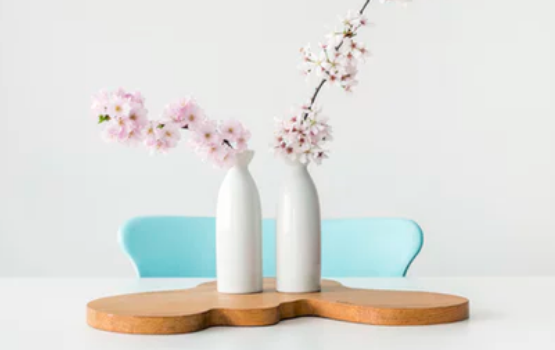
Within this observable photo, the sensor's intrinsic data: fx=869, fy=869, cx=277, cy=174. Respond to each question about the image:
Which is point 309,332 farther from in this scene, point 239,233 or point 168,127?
point 168,127

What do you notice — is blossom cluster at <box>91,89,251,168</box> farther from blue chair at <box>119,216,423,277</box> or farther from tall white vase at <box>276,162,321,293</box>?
blue chair at <box>119,216,423,277</box>

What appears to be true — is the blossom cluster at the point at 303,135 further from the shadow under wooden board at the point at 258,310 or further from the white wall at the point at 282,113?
the white wall at the point at 282,113

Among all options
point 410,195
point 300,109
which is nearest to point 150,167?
point 410,195

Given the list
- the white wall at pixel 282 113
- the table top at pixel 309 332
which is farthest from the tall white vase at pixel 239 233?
the white wall at pixel 282 113

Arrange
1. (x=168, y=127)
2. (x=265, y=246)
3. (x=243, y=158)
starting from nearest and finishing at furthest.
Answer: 1. (x=168, y=127)
2. (x=243, y=158)
3. (x=265, y=246)

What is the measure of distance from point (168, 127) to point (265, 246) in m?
1.03

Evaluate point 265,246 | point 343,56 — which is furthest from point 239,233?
point 265,246

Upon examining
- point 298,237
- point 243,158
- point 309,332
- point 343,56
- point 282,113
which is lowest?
point 309,332

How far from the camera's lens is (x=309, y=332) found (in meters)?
1.15

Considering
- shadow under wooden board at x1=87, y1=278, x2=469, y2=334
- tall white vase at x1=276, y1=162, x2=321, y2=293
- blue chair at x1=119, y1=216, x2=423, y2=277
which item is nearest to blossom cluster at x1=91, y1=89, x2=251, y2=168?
tall white vase at x1=276, y1=162, x2=321, y2=293

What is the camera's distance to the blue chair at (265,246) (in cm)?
220

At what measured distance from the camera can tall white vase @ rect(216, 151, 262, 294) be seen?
1.36 meters

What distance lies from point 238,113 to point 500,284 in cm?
196

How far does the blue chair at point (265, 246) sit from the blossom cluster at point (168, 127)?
2.98ft
